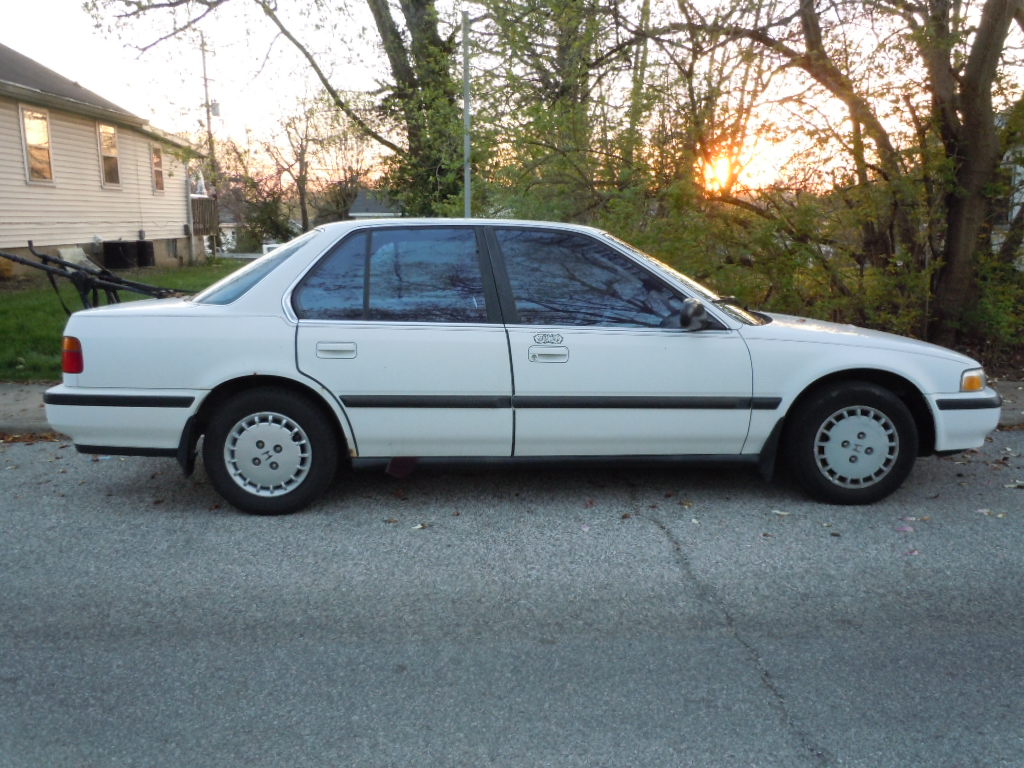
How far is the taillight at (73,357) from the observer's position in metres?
4.71

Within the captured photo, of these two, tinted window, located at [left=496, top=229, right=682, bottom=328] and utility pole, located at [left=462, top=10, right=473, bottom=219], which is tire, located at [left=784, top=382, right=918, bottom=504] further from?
utility pole, located at [left=462, top=10, right=473, bottom=219]

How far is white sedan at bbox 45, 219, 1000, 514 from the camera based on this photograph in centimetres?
471

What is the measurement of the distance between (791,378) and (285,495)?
2.85 meters

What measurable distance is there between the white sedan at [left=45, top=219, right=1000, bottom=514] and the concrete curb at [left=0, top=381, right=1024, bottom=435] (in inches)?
96.6

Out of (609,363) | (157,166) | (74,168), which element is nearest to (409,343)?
(609,363)

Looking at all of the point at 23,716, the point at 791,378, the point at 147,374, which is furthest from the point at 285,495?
the point at 791,378

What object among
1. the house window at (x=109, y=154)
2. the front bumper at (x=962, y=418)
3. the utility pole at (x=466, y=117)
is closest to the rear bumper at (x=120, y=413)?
the front bumper at (x=962, y=418)

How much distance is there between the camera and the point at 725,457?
4992 millimetres

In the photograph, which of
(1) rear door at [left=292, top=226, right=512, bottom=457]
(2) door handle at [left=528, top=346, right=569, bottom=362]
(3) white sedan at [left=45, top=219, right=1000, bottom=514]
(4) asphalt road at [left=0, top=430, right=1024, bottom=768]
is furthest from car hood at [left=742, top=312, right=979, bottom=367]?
(1) rear door at [left=292, top=226, right=512, bottom=457]

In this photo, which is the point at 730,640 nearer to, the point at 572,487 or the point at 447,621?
the point at 447,621

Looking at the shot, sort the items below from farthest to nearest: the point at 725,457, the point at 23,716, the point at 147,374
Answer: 1. the point at 725,457
2. the point at 147,374
3. the point at 23,716

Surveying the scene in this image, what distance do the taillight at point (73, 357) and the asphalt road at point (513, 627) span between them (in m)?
0.84

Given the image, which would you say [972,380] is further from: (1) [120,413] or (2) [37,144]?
(2) [37,144]

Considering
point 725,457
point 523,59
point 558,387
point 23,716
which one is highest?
point 523,59
